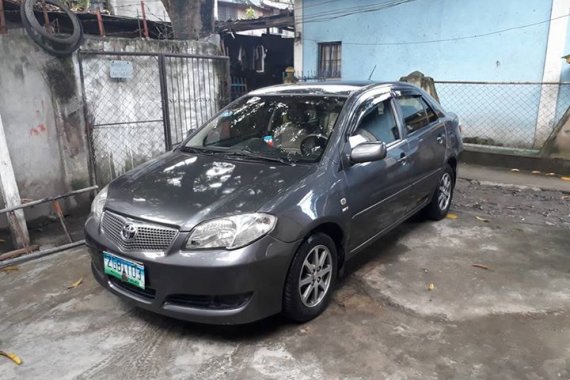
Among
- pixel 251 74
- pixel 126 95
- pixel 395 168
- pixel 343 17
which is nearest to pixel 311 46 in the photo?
pixel 343 17

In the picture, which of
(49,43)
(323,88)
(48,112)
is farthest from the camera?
(48,112)

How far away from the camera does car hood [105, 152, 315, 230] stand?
9.09ft

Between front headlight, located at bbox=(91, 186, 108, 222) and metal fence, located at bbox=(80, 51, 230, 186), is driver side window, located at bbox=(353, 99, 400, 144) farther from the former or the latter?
metal fence, located at bbox=(80, 51, 230, 186)

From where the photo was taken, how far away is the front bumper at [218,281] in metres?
2.60

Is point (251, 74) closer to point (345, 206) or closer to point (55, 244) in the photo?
point (55, 244)

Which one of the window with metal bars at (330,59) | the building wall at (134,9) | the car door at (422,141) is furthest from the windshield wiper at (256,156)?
the building wall at (134,9)

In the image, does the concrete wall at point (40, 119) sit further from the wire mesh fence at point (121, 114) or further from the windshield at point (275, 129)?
the windshield at point (275, 129)

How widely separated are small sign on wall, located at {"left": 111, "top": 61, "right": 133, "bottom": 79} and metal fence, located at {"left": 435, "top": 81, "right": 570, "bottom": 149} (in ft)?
19.7

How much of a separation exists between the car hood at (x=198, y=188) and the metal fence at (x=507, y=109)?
6.82 meters

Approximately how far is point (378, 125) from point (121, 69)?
3.66 metres

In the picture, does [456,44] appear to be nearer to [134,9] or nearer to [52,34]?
[52,34]

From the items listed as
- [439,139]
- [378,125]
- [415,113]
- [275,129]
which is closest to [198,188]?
[275,129]

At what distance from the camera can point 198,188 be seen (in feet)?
9.95


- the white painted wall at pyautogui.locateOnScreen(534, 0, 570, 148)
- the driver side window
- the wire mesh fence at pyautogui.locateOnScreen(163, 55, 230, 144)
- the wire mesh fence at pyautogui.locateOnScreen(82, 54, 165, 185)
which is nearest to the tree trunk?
the wire mesh fence at pyautogui.locateOnScreen(163, 55, 230, 144)
